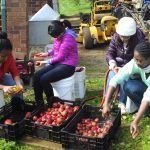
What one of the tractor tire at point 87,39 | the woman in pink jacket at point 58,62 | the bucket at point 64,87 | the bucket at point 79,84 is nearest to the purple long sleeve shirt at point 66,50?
the woman in pink jacket at point 58,62

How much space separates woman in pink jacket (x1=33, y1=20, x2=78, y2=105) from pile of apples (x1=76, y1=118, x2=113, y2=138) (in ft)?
3.49

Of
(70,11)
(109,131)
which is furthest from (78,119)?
(70,11)

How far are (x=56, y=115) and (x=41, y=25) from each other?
3.42 meters

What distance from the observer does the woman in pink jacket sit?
622 cm

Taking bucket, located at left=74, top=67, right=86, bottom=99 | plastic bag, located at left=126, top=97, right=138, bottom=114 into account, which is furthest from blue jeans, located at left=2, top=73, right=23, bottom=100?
plastic bag, located at left=126, top=97, right=138, bottom=114

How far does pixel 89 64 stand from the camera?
10.2m

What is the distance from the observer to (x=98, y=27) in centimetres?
1266

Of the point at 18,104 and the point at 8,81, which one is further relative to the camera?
the point at 8,81

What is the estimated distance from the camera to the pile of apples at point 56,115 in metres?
5.16

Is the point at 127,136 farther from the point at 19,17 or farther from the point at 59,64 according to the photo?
the point at 19,17

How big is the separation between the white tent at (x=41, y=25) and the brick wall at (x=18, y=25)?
0.44 feet

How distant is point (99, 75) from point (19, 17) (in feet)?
7.00

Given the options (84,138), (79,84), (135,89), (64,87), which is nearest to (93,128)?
(84,138)

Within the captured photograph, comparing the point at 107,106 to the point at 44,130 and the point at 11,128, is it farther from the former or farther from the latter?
the point at 11,128
